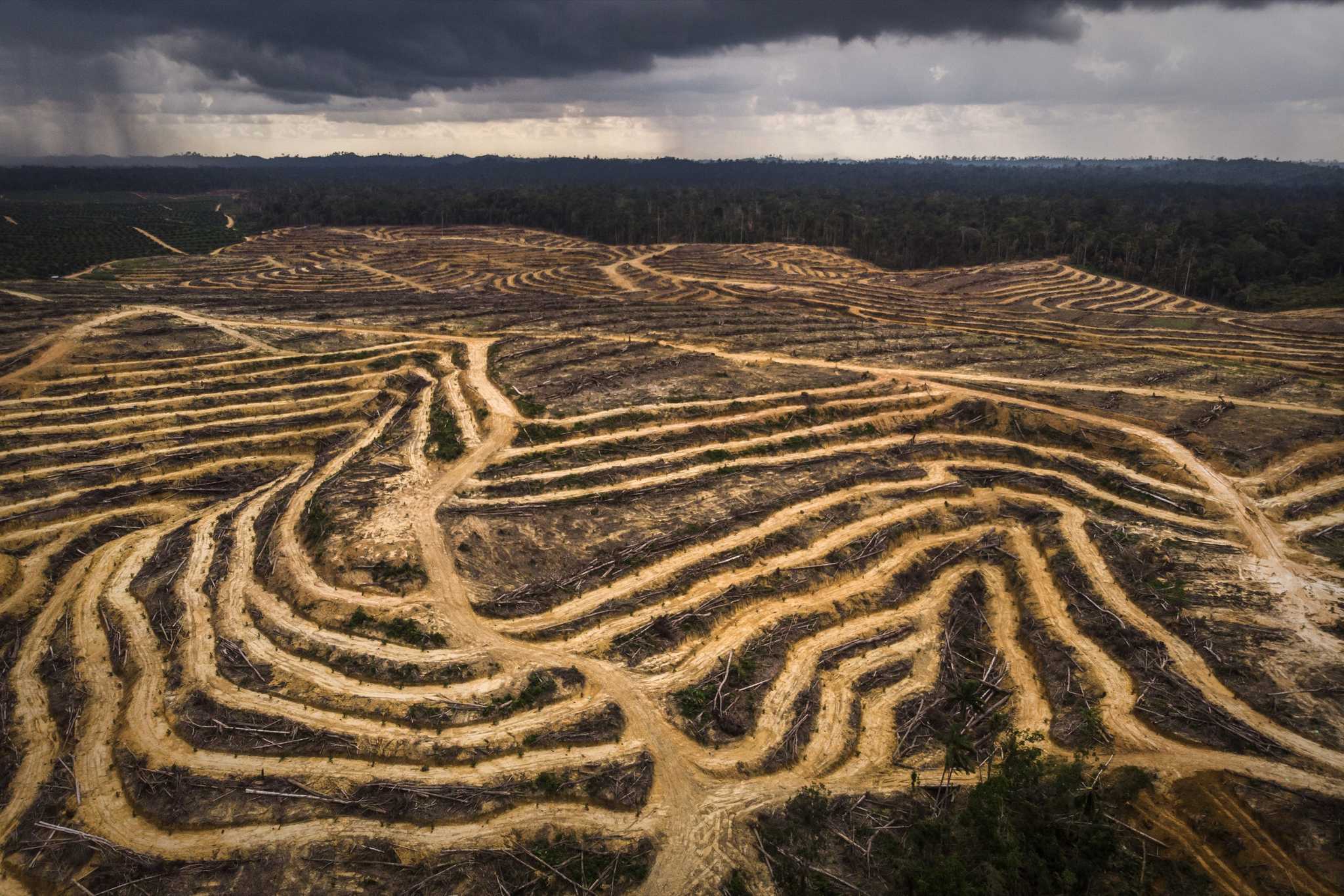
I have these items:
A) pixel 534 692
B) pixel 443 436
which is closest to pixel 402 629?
pixel 534 692

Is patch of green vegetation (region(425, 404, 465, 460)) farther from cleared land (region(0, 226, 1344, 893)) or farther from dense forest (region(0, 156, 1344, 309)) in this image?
dense forest (region(0, 156, 1344, 309))

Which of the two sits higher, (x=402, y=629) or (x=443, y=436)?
(x=443, y=436)

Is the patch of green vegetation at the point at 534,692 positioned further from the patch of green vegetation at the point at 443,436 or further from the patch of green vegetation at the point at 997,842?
the patch of green vegetation at the point at 443,436

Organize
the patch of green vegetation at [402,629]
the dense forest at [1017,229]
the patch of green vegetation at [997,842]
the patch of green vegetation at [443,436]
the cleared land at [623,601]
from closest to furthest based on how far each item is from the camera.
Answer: the patch of green vegetation at [997,842], the cleared land at [623,601], the patch of green vegetation at [402,629], the patch of green vegetation at [443,436], the dense forest at [1017,229]

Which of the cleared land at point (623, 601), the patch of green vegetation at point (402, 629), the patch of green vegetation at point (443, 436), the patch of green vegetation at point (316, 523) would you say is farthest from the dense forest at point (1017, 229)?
the patch of green vegetation at point (316, 523)

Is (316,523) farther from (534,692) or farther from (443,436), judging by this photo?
(534,692)

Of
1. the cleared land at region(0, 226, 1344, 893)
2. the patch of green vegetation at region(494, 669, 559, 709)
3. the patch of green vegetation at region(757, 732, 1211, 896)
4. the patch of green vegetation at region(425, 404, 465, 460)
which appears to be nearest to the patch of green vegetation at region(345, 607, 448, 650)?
the cleared land at region(0, 226, 1344, 893)
